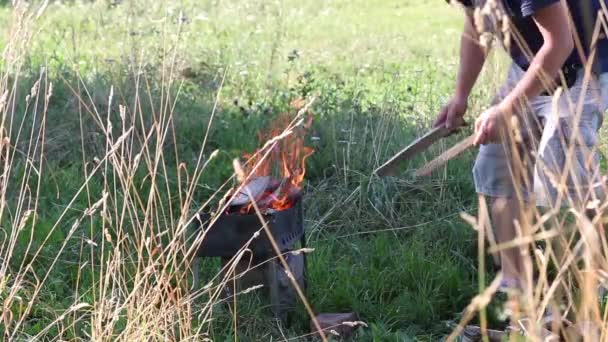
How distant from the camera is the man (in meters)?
3.53

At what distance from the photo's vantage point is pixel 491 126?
11.9 ft

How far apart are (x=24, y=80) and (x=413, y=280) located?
11.0 ft

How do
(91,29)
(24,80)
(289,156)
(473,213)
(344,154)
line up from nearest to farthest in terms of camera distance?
→ (289,156), (473,213), (344,154), (24,80), (91,29)

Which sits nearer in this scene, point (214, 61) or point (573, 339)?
point (573, 339)

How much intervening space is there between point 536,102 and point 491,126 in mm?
446

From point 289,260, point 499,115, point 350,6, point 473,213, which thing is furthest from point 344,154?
point 350,6

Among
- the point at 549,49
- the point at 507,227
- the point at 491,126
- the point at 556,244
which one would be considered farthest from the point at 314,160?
the point at 549,49

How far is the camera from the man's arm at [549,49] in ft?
11.5

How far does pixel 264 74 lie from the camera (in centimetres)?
783

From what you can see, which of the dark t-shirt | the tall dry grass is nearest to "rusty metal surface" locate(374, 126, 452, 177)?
the tall dry grass

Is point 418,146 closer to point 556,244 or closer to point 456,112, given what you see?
point 456,112

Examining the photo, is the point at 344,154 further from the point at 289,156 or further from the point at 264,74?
the point at 264,74

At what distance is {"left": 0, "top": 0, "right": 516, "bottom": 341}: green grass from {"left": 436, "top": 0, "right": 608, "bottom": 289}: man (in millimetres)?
551

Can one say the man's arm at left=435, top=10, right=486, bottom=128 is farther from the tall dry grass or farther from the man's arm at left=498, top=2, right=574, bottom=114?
the man's arm at left=498, top=2, right=574, bottom=114
